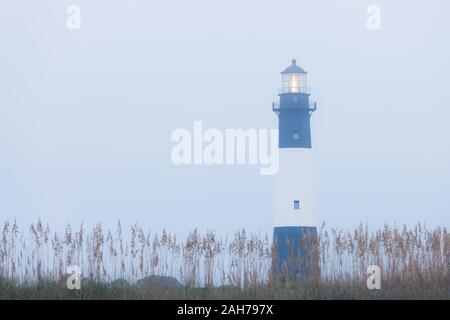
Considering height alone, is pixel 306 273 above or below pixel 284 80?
below

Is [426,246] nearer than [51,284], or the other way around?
[51,284]

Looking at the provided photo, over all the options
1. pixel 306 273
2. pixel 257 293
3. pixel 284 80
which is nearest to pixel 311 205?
pixel 284 80

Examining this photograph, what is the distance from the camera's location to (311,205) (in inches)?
933

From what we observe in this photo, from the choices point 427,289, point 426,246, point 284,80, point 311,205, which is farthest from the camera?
point 284,80

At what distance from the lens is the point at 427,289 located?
11.4m
